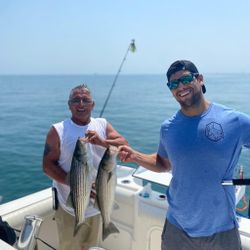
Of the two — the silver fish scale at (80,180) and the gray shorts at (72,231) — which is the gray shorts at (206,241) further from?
the gray shorts at (72,231)

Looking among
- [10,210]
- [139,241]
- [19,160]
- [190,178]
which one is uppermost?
[190,178]

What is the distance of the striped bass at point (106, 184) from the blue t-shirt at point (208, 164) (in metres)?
0.51

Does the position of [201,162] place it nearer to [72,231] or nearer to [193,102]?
[193,102]

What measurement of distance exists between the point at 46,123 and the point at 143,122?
6162 mm

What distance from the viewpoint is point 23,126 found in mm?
19109

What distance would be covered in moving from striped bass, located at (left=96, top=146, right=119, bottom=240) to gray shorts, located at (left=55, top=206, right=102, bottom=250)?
2.02 feet

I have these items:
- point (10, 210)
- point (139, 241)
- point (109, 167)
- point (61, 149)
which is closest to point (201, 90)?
point (109, 167)

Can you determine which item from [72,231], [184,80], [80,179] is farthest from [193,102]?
[72,231]

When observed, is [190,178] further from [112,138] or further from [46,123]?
[46,123]

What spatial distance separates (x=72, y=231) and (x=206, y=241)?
1582 millimetres

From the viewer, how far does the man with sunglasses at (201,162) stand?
7.57 feet

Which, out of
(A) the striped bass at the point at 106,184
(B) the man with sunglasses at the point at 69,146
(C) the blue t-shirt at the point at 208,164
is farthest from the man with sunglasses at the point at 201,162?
(B) the man with sunglasses at the point at 69,146

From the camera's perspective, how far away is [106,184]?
2.68 m

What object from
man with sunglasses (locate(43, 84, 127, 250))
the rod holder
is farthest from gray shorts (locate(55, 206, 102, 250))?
the rod holder
